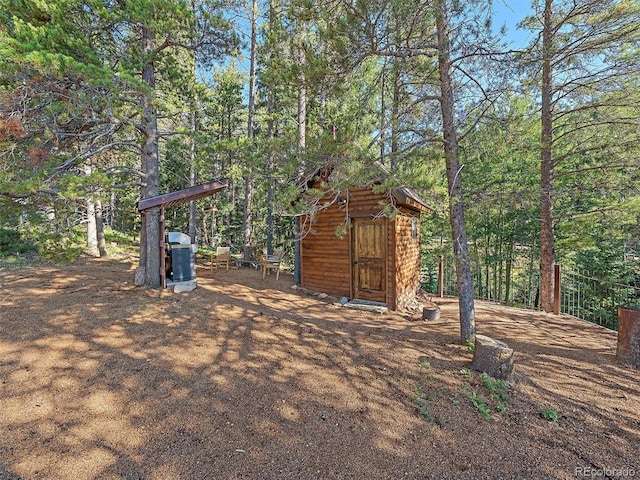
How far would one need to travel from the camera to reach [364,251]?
743 cm

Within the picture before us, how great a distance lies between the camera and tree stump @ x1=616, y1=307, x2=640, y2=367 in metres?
3.96

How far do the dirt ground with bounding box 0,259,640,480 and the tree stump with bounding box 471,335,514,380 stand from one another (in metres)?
0.16

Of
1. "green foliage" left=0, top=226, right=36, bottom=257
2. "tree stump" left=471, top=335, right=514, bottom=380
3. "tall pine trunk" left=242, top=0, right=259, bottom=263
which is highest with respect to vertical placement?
"tall pine trunk" left=242, top=0, right=259, bottom=263

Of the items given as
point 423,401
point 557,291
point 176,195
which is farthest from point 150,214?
point 557,291

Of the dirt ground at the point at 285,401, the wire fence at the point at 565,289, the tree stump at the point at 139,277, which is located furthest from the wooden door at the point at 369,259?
the tree stump at the point at 139,277

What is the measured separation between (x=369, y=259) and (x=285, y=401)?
4.78m

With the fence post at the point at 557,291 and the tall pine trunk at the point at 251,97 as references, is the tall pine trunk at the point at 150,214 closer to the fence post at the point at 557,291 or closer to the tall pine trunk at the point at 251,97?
the tall pine trunk at the point at 251,97

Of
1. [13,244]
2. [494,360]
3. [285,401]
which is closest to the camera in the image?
[285,401]

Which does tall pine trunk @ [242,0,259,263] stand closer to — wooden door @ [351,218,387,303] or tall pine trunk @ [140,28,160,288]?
tall pine trunk @ [140,28,160,288]

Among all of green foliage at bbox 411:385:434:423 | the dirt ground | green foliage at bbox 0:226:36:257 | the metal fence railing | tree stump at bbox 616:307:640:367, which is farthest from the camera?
green foliage at bbox 0:226:36:257

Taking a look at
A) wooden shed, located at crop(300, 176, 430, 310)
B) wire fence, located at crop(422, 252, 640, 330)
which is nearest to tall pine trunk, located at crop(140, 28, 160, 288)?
wooden shed, located at crop(300, 176, 430, 310)

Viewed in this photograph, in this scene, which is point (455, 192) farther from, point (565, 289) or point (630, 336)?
point (565, 289)

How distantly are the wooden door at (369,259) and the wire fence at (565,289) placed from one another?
1635mm

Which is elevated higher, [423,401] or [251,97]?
[251,97]
